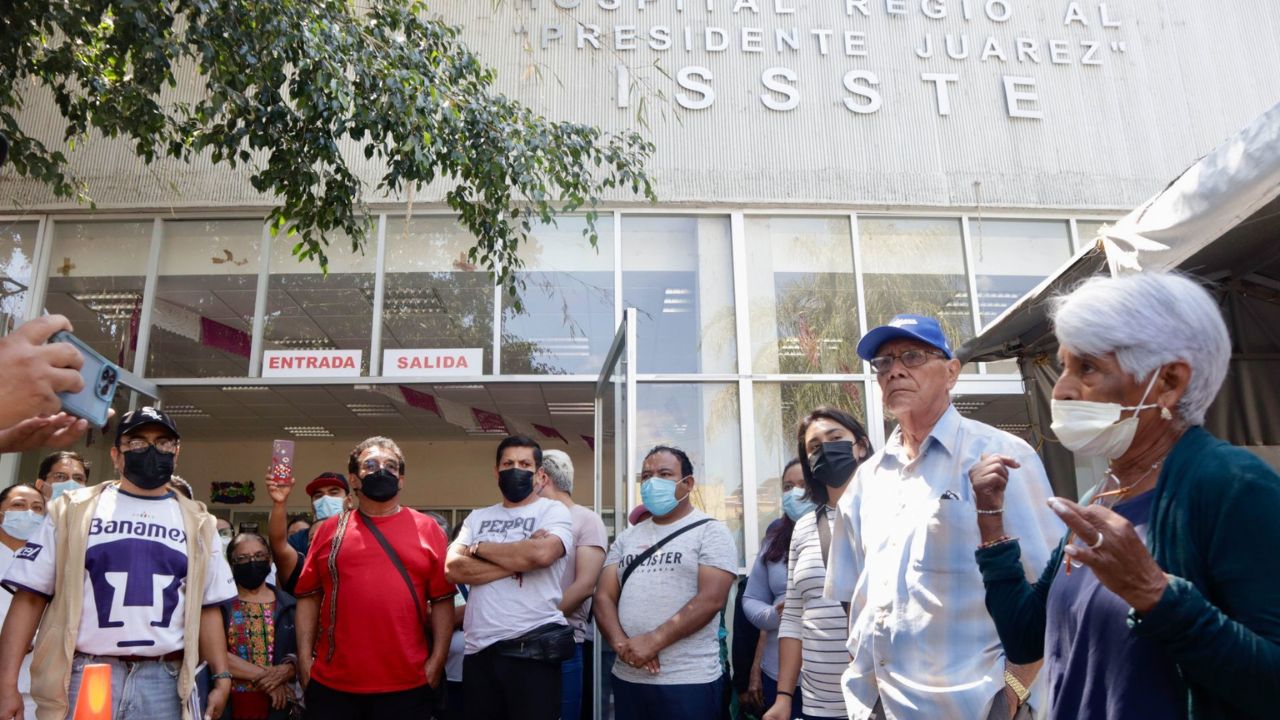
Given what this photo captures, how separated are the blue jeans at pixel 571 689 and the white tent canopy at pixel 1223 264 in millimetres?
2879

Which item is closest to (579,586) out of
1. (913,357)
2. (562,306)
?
(913,357)

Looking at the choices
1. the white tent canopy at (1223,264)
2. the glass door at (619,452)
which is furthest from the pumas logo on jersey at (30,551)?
the white tent canopy at (1223,264)

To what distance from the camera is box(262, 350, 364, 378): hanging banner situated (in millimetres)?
8070

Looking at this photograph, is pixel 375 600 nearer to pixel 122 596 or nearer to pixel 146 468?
pixel 122 596

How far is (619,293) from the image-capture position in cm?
809

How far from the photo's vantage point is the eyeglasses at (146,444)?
12.5ft

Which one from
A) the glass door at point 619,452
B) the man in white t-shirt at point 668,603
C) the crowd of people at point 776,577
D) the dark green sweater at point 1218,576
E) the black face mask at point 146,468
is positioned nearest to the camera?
the dark green sweater at point 1218,576

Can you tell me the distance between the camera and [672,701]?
12.7 feet

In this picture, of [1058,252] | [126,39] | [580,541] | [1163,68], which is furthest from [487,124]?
[1163,68]

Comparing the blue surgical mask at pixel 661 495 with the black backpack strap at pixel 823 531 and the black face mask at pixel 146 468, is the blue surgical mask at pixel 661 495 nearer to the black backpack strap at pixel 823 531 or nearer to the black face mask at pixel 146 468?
the black backpack strap at pixel 823 531

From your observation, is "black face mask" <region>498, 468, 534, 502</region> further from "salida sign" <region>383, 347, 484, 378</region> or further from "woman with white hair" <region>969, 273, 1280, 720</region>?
"salida sign" <region>383, 347, 484, 378</region>

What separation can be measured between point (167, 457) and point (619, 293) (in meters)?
4.76

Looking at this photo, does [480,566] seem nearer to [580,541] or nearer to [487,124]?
[580,541]

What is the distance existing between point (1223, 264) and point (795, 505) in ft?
7.03
